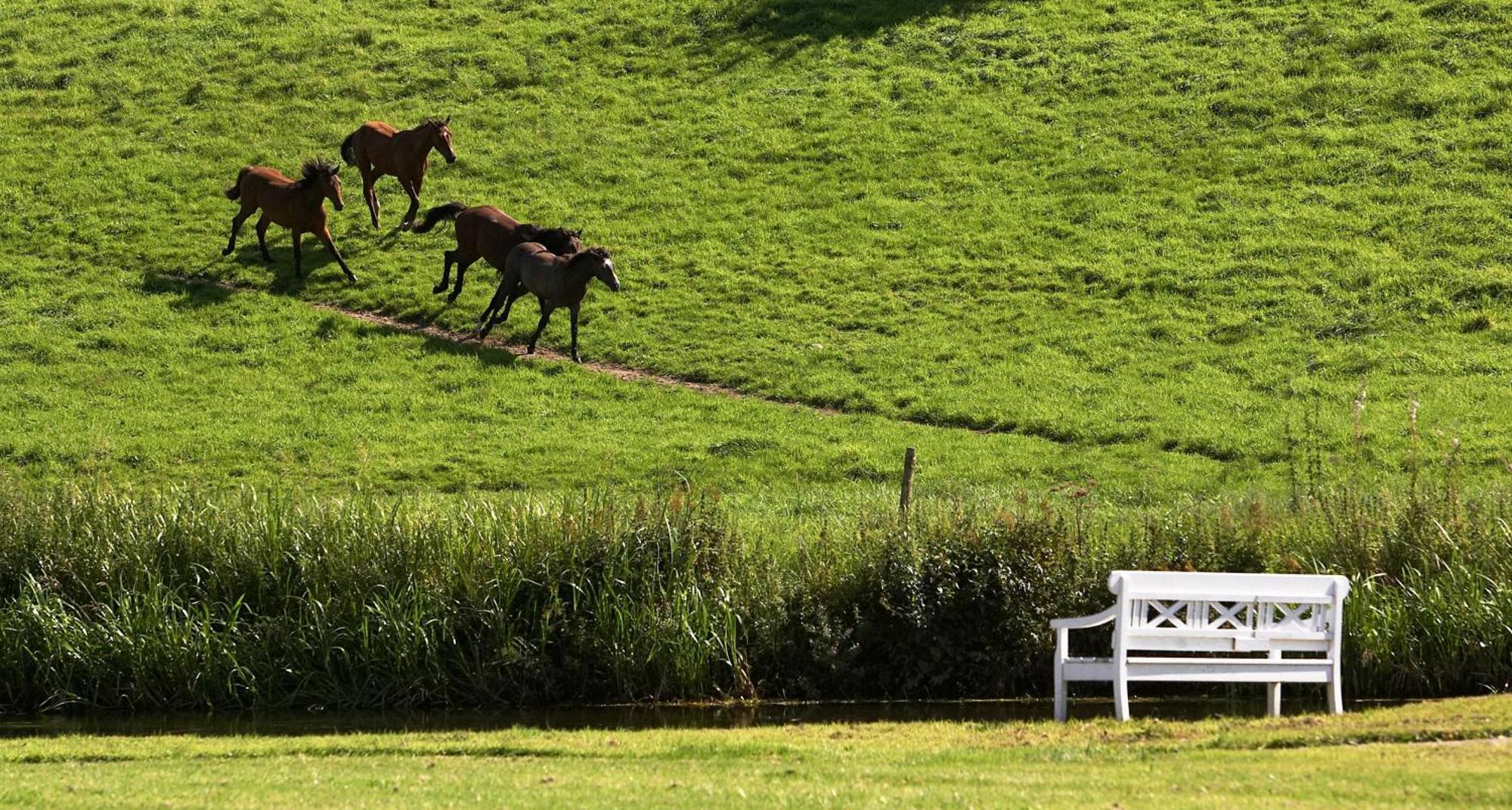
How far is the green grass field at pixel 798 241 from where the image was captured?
2545cm

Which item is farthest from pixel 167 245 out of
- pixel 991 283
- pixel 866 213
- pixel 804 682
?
pixel 804 682

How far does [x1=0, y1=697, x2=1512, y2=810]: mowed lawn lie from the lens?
956cm

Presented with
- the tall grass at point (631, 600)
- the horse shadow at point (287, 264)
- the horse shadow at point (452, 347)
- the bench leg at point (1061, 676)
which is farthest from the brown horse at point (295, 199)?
the bench leg at point (1061, 676)

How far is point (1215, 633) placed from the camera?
41.8 ft

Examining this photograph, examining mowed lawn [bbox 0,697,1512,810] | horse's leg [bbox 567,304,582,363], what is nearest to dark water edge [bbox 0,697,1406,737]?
mowed lawn [bbox 0,697,1512,810]

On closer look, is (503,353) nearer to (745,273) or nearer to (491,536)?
(745,273)

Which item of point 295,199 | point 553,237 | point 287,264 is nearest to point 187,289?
point 287,264

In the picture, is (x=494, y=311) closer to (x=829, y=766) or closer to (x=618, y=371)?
(x=618, y=371)

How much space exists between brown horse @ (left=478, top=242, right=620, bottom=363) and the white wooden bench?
16.9m

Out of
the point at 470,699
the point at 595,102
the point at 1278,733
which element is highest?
the point at 595,102

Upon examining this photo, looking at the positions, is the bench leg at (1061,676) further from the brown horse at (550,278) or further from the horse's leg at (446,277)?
the horse's leg at (446,277)

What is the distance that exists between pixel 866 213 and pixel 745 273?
4132mm

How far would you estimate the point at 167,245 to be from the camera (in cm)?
3488

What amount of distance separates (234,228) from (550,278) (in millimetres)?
8234
